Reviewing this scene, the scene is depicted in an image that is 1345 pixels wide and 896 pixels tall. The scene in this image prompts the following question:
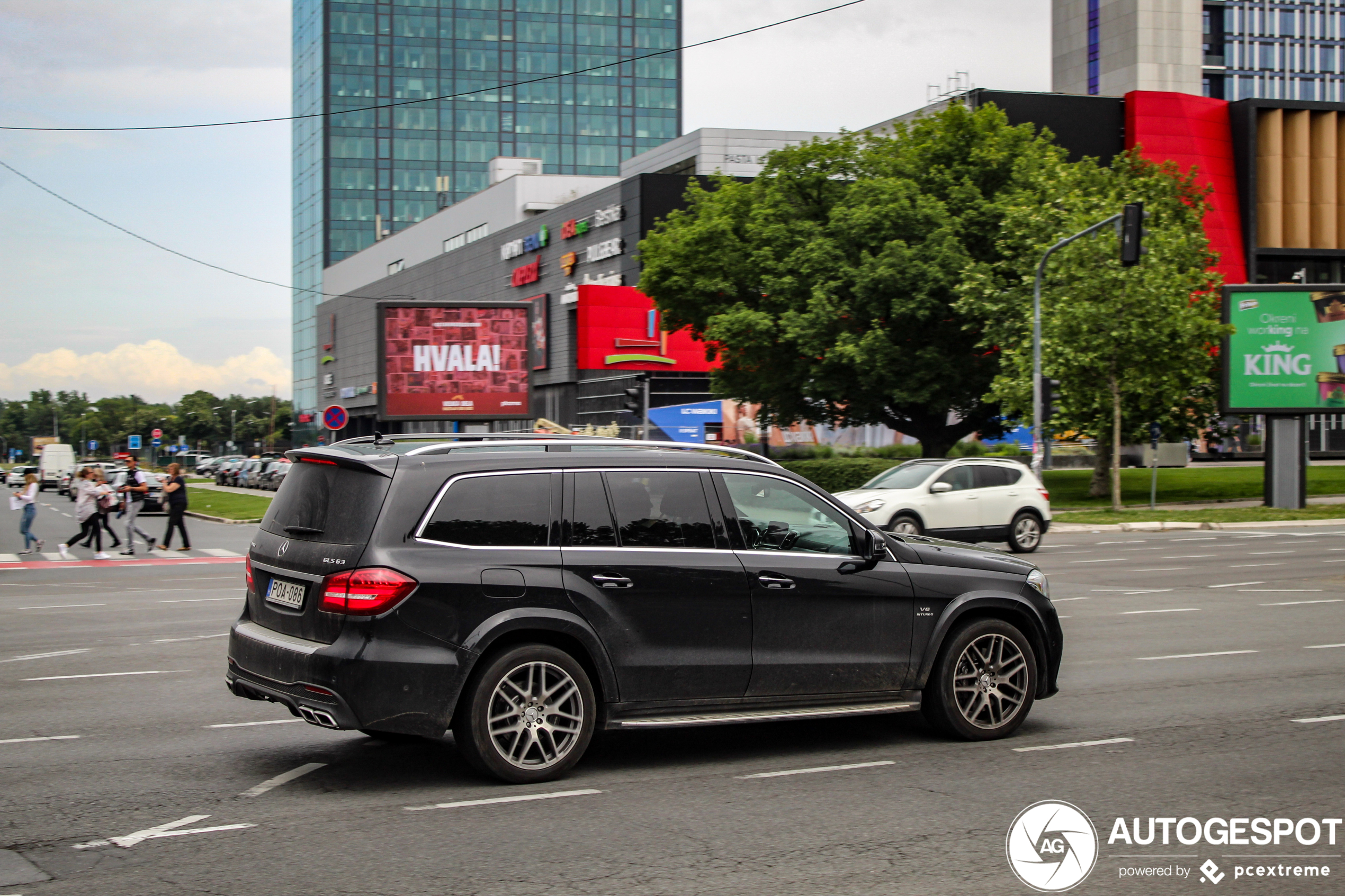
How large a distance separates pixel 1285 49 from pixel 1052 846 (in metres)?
129

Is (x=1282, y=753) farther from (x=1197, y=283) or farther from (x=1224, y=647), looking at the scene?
(x=1197, y=283)

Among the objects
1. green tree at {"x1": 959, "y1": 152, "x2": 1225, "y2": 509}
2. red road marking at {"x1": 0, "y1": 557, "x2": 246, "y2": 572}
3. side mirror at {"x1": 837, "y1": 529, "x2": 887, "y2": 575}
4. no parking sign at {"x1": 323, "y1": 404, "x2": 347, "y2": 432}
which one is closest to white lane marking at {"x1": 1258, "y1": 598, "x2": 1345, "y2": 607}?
side mirror at {"x1": 837, "y1": 529, "x2": 887, "y2": 575}

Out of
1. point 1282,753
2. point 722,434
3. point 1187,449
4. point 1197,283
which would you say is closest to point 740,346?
point 1197,283

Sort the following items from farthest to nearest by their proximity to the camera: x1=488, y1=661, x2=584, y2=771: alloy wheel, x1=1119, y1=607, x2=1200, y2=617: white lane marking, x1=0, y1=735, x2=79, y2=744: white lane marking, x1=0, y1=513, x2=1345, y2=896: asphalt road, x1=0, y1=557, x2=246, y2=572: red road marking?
x1=0, y1=557, x2=246, y2=572: red road marking < x1=1119, y1=607, x2=1200, y2=617: white lane marking < x1=0, y1=735, x2=79, y2=744: white lane marking < x1=488, y1=661, x2=584, y2=771: alloy wheel < x1=0, y1=513, x2=1345, y2=896: asphalt road

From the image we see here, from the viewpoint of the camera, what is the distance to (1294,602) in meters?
14.0

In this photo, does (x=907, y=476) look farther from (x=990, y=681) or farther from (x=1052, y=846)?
(x=1052, y=846)

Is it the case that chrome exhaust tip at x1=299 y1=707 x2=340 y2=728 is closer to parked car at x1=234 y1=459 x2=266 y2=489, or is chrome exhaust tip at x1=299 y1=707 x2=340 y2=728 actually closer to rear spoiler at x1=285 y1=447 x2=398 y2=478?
rear spoiler at x1=285 y1=447 x2=398 y2=478

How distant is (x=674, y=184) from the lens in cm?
6081

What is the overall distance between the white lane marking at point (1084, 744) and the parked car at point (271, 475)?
49476mm

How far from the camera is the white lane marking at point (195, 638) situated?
11523mm

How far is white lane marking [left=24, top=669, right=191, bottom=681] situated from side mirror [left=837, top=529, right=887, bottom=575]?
5.89 meters

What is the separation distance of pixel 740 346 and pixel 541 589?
111 ft

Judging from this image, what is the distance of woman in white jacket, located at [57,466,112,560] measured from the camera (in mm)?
24594

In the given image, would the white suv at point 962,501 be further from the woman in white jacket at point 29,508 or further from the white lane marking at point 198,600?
the woman in white jacket at point 29,508
